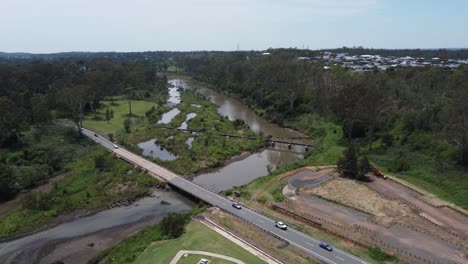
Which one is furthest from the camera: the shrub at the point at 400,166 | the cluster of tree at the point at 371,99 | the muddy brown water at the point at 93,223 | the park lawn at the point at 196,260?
the cluster of tree at the point at 371,99

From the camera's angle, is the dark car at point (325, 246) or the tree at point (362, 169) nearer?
the dark car at point (325, 246)

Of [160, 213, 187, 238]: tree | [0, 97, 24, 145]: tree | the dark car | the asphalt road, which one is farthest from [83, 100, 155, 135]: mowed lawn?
the dark car

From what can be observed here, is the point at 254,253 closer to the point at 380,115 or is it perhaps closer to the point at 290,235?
the point at 290,235

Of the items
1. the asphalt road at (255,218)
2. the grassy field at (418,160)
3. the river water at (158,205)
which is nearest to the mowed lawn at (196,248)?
the asphalt road at (255,218)

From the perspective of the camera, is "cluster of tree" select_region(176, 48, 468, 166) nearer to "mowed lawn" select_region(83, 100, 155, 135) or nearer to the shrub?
the shrub

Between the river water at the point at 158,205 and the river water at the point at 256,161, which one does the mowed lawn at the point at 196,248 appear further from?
the river water at the point at 256,161

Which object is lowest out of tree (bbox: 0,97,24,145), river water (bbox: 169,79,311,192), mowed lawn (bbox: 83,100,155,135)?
river water (bbox: 169,79,311,192)
